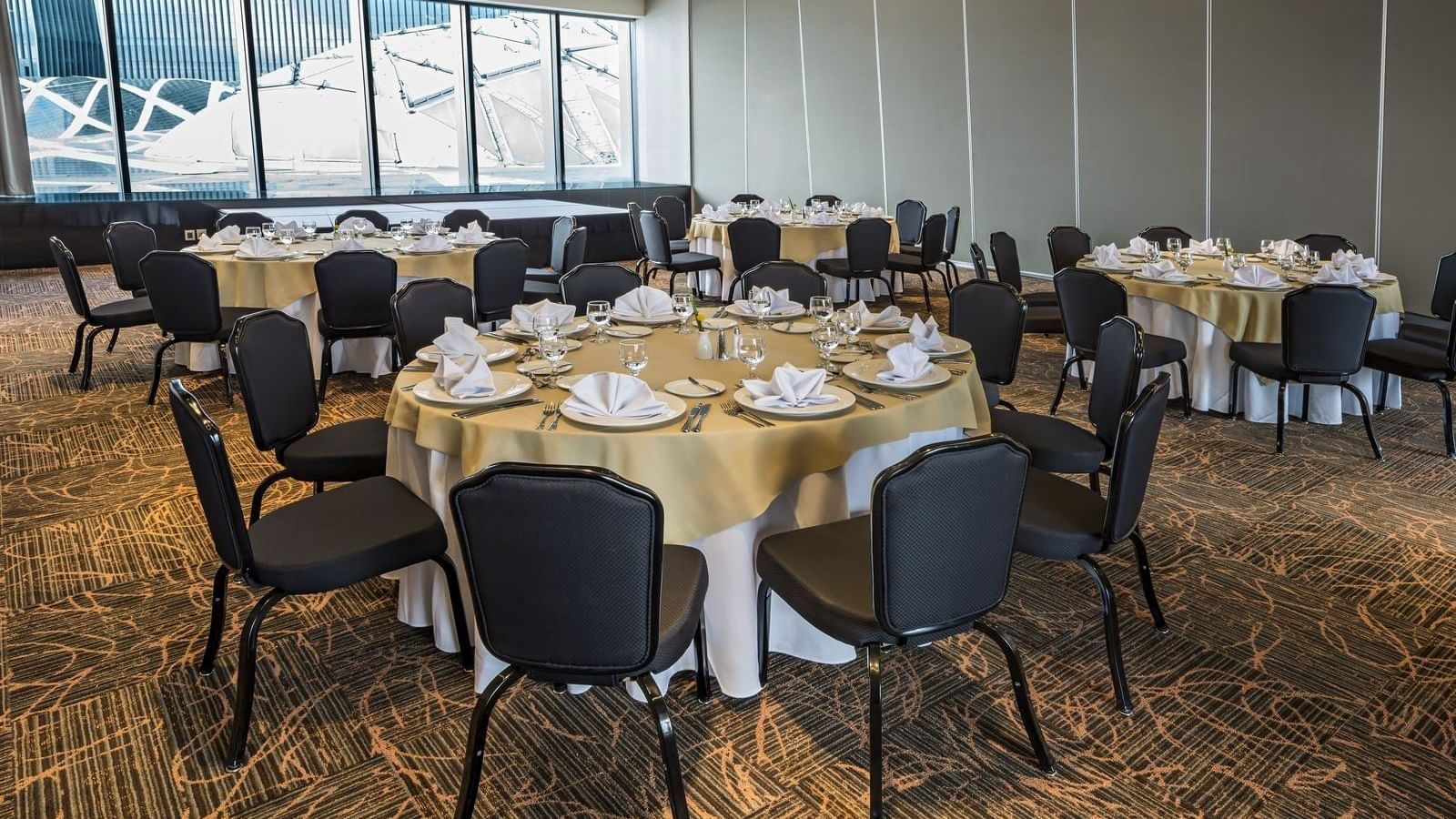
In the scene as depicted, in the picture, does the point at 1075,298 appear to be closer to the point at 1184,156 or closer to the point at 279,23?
the point at 1184,156

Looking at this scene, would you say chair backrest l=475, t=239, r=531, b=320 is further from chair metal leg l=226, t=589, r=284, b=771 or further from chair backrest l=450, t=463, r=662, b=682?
chair backrest l=450, t=463, r=662, b=682

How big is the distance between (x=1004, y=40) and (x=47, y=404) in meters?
9.37

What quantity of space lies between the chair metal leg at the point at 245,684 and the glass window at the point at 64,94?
11.5 metres

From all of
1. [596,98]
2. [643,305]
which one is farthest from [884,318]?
[596,98]

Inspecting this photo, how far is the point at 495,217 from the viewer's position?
38.2 feet

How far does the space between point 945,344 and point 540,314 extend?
161 cm

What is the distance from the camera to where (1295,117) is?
8359 mm

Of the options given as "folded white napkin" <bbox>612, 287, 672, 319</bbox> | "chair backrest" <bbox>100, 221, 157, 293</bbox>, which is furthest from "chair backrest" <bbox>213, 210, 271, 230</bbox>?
"folded white napkin" <bbox>612, 287, 672, 319</bbox>

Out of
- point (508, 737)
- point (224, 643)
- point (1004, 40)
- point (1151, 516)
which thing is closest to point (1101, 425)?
point (1151, 516)

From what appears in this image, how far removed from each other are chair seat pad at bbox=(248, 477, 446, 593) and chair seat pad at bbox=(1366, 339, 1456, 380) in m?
5.22

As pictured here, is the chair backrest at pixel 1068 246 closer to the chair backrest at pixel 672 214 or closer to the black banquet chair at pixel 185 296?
the chair backrest at pixel 672 214

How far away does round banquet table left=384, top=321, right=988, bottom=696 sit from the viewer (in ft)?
9.02

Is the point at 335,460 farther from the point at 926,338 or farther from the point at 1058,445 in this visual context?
the point at 1058,445

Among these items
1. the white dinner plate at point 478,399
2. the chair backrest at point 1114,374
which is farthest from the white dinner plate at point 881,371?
the white dinner plate at point 478,399
